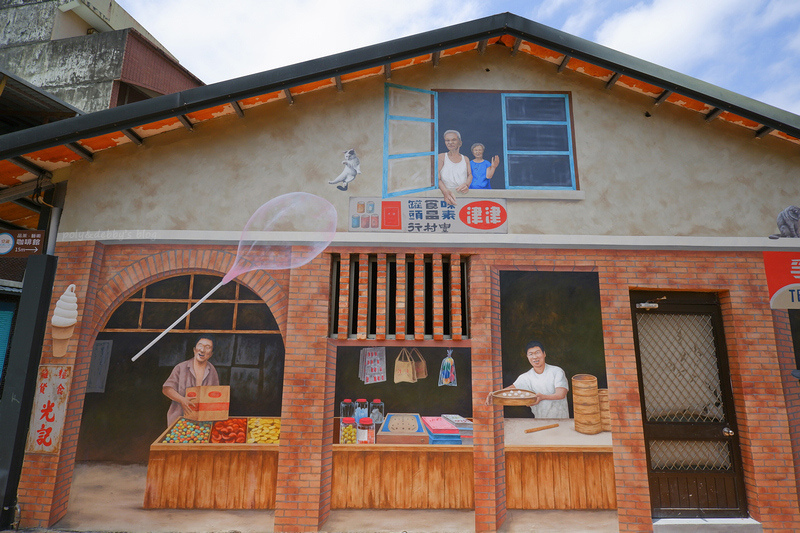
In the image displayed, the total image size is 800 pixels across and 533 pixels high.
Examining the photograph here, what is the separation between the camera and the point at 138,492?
676 cm

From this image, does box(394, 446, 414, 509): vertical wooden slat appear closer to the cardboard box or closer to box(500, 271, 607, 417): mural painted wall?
the cardboard box

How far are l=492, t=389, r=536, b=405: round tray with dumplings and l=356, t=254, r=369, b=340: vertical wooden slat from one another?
6.47ft

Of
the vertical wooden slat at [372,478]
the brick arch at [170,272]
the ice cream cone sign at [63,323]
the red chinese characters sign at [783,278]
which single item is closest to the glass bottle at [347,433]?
the vertical wooden slat at [372,478]

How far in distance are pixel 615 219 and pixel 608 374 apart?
2.20 meters

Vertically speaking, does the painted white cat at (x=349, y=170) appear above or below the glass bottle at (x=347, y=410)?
above

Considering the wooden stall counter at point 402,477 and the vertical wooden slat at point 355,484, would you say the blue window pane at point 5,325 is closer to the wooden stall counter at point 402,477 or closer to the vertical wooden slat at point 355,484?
the wooden stall counter at point 402,477

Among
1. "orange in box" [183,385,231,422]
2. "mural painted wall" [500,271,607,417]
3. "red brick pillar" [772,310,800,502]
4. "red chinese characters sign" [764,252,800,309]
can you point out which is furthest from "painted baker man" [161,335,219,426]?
"red chinese characters sign" [764,252,800,309]

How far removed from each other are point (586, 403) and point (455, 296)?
8.31ft

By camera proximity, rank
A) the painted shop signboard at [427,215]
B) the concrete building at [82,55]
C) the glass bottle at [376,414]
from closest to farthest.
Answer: the painted shop signboard at [427,215], the glass bottle at [376,414], the concrete building at [82,55]

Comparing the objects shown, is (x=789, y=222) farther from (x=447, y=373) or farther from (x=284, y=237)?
(x=284, y=237)

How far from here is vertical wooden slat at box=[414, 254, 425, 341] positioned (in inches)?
242

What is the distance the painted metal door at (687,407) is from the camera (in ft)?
19.9

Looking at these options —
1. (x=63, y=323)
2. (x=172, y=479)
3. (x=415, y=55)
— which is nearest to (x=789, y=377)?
(x=415, y=55)

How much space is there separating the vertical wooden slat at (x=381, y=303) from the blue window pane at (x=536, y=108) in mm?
2967
